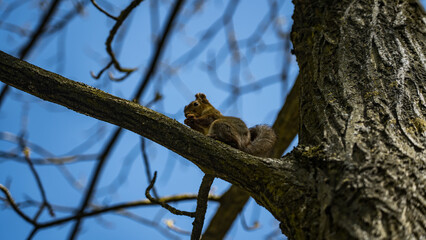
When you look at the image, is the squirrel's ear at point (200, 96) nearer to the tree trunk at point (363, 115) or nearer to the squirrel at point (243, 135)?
the squirrel at point (243, 135)

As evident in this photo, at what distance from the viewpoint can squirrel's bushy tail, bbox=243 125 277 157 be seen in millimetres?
2598

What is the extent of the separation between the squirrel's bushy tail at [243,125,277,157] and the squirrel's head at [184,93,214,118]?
38.8 inches

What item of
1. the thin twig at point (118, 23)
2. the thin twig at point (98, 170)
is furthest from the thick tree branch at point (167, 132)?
the thin twig at point (98, 170)

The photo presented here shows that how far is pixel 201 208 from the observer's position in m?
1.79

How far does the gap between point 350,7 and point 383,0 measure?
0.67ft

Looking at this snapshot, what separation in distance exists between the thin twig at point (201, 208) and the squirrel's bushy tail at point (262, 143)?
0.81 m

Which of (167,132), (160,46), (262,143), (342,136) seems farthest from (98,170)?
(342,136)

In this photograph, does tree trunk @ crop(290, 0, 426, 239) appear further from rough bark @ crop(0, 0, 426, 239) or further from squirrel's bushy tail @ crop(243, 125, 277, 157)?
squirrel's bushy tail @ crop(243, 125, 277, 157)

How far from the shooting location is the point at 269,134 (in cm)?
272

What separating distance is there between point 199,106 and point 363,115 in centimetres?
230

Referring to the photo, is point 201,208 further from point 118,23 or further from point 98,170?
point 118,23

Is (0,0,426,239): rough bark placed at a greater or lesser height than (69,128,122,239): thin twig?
lesser

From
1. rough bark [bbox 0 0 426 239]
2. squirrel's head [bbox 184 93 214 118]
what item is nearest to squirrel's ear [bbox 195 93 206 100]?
squirrel's head [bbox 184 93 214 118]

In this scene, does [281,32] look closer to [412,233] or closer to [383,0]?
[383,0]
